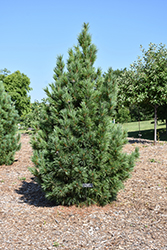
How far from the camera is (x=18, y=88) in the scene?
3731cm

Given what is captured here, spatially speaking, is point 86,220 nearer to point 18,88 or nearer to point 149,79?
point 149,79

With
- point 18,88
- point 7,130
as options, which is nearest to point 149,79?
point 7,130

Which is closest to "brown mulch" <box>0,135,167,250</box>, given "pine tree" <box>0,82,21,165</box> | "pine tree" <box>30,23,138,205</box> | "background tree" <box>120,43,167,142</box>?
"pine tree" <box>30,23,138,205</box>

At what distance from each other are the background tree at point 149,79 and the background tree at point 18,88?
84.9 ft

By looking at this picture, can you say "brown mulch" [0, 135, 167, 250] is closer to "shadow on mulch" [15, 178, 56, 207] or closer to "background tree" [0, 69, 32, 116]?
"shadow on mulch" [15, 178, 56, 207]

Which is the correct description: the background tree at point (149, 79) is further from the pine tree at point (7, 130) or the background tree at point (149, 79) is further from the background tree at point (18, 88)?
the background tree at point (18, 88)

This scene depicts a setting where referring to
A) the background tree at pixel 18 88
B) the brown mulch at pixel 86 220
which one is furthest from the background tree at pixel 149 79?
the background tree at pixel 18 88

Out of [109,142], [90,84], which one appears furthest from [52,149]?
Answer: [90,84]

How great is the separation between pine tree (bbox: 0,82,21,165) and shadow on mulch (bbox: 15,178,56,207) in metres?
2.05

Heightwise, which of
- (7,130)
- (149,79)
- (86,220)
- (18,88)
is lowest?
(86,220)

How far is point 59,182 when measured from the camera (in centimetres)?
554

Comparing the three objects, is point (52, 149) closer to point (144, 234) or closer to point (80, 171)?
point (80, 171)

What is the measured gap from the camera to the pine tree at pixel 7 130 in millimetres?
9445

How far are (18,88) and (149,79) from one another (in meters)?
28.0
